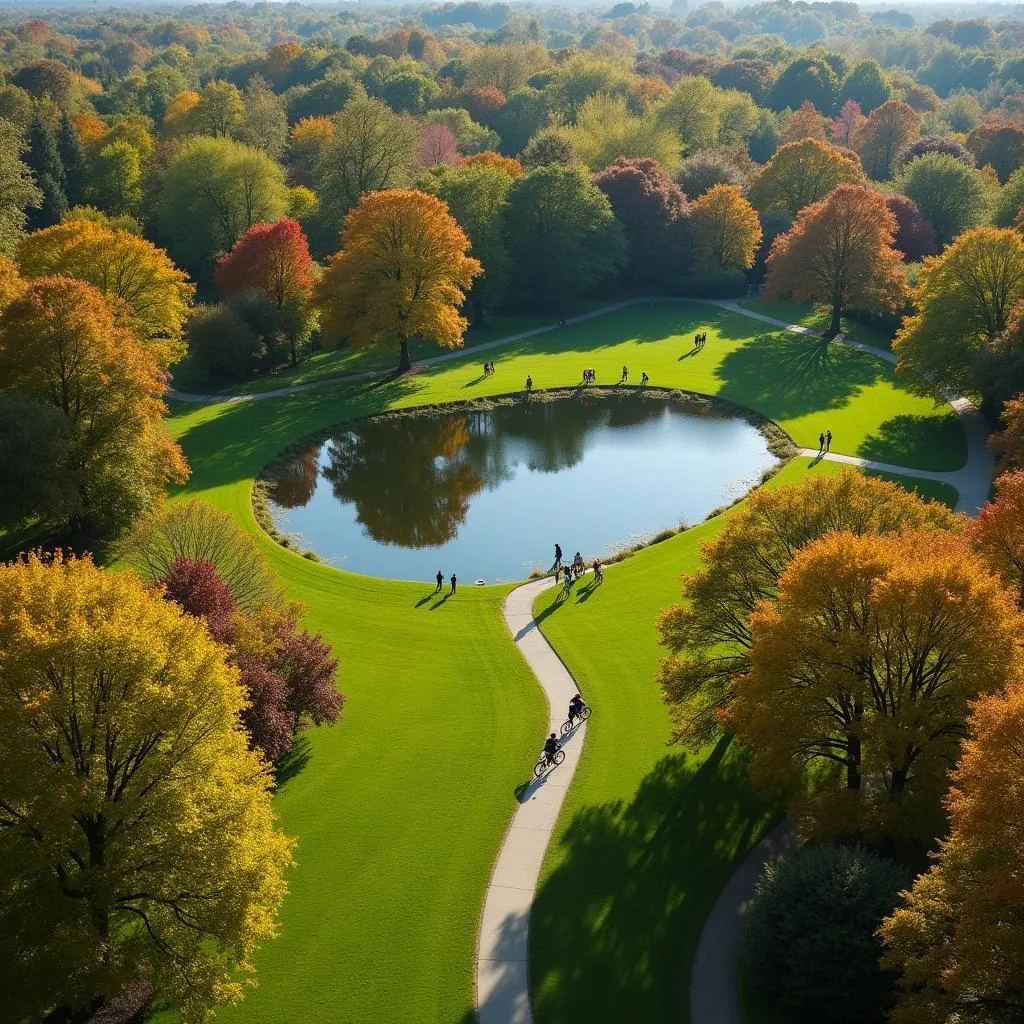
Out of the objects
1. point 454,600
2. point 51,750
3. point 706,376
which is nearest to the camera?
point 51,750

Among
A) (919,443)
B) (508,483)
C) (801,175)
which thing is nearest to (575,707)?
(508,483)

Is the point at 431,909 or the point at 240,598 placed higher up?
the point at 240,598

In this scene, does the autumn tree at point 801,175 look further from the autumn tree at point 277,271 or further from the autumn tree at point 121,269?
the autumn tree at point 121,269

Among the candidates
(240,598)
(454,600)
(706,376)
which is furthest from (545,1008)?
(706,376)

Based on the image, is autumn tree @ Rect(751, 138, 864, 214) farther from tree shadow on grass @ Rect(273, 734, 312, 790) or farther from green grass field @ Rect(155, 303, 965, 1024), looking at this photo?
tree shadow on grass @ Rect(273, 734, 312, 790)

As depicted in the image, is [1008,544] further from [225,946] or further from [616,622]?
[225,946]

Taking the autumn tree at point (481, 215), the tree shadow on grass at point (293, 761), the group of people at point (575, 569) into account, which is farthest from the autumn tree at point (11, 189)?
the tree shadow on grass at point (293, 761)

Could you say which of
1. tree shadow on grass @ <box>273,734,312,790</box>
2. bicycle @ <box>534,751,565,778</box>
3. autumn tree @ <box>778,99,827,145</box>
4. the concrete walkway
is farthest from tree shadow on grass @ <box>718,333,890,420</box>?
autumn tree @ <box>778,99,827,145</box>
